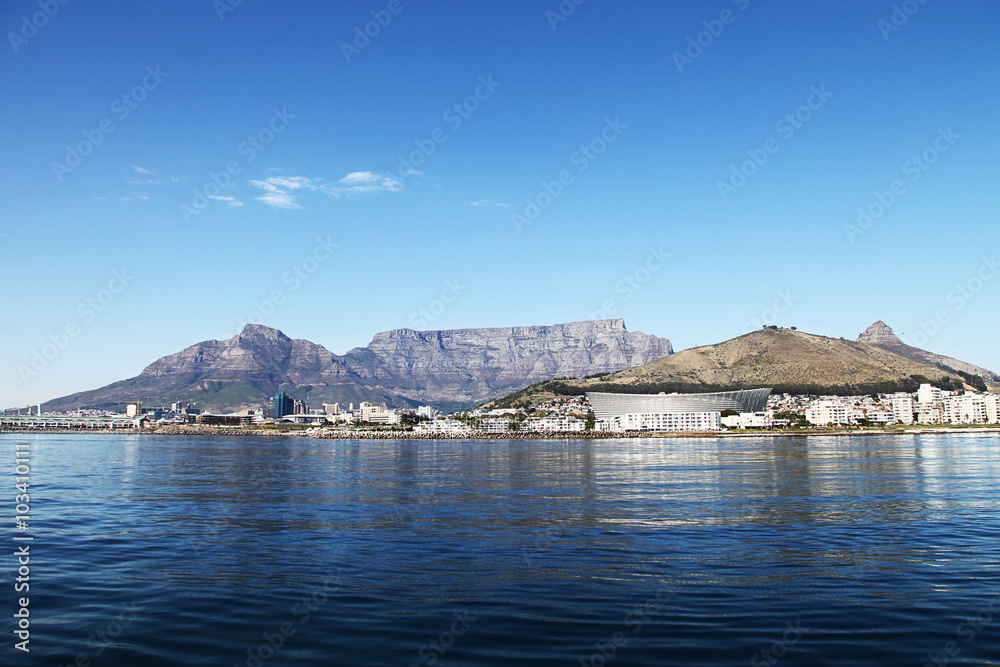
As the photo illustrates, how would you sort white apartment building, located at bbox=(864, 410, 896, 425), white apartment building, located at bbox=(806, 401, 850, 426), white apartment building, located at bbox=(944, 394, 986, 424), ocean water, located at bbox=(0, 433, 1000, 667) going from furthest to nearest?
white apartment building, located at bbox=(864, 410, 896, 425) → white apartment building, located at bbox=(806, 401, 850, 426) → white apartment building, located at bbox=(944, 394, 986, 424) → ocean water, located at bbox=(0, 433, 1000, 667)

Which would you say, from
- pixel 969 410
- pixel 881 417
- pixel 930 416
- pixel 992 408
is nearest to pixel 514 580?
pixel 881 417

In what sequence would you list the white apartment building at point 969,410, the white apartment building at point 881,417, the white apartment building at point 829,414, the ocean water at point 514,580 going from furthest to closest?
the white apartment building at point 881,417, the white apartment building at point 829,414, the white apartment building at point 969,410, the ocean water at point 514,580

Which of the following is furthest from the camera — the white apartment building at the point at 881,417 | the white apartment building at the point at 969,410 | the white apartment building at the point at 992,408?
the white apartment building at the point at 881,417

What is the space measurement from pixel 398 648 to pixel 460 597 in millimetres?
3586

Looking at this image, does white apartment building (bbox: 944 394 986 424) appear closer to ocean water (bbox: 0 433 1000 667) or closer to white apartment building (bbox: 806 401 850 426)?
white apartment building (bbox: 806 401 850 426)

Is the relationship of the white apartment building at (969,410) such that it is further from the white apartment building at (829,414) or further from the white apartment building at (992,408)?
the white apartment building at (829,414)

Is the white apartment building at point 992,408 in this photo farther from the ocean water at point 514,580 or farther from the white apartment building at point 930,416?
the ocean water at point 514,580

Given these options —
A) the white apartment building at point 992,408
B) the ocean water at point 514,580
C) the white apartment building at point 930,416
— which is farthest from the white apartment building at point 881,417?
the ocean water at point 514,580

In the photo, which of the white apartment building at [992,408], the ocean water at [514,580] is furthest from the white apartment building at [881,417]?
the ocean water at [514,580]

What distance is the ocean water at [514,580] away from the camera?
41.3ft

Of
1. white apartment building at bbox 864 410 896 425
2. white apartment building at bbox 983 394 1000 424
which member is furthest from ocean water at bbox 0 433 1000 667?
white apartment building at bbox 983 394 1000 424

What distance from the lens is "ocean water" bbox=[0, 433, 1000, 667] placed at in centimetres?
1259

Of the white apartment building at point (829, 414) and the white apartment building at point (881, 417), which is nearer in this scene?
the white apartment building at point (829, 414)

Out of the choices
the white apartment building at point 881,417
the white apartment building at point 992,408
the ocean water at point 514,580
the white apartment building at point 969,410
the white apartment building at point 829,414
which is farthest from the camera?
the white apartment building at point 881,417
